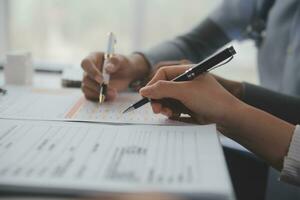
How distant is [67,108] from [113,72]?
6.9 inches

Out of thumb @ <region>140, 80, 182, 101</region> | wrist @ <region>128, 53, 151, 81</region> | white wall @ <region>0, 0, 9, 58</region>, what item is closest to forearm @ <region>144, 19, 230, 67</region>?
wrist @ <region>128, 53, 151, 81</region>

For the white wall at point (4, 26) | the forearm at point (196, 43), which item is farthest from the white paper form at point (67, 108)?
the white wall at point (4, 26)

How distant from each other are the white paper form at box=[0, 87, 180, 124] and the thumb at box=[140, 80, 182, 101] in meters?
0.04

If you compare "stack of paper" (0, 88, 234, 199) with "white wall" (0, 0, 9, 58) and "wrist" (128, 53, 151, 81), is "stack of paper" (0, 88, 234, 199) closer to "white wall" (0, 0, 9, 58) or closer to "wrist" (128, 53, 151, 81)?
"wrist" (128, 53, 151, 81)

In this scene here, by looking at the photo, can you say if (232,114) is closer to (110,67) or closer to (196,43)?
(110,67)

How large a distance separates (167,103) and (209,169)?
24cm

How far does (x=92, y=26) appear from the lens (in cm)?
144

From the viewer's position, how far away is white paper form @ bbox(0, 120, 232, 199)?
36 centimetres

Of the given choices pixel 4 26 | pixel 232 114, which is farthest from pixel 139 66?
pixel 4 26

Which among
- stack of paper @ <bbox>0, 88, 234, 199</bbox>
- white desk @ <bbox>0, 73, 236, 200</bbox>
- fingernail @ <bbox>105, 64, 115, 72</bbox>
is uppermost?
fingernail @ <bbox>105, 64, 115, 72</bbox>

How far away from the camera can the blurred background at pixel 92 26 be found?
140 cm

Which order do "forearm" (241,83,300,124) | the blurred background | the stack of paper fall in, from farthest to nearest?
the blurred background → "forearm" (241,83,300,124) → the stack of paper

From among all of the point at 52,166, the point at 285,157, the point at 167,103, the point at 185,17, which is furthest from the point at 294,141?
the point at 185,17

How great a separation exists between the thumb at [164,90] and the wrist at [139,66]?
294 mm
